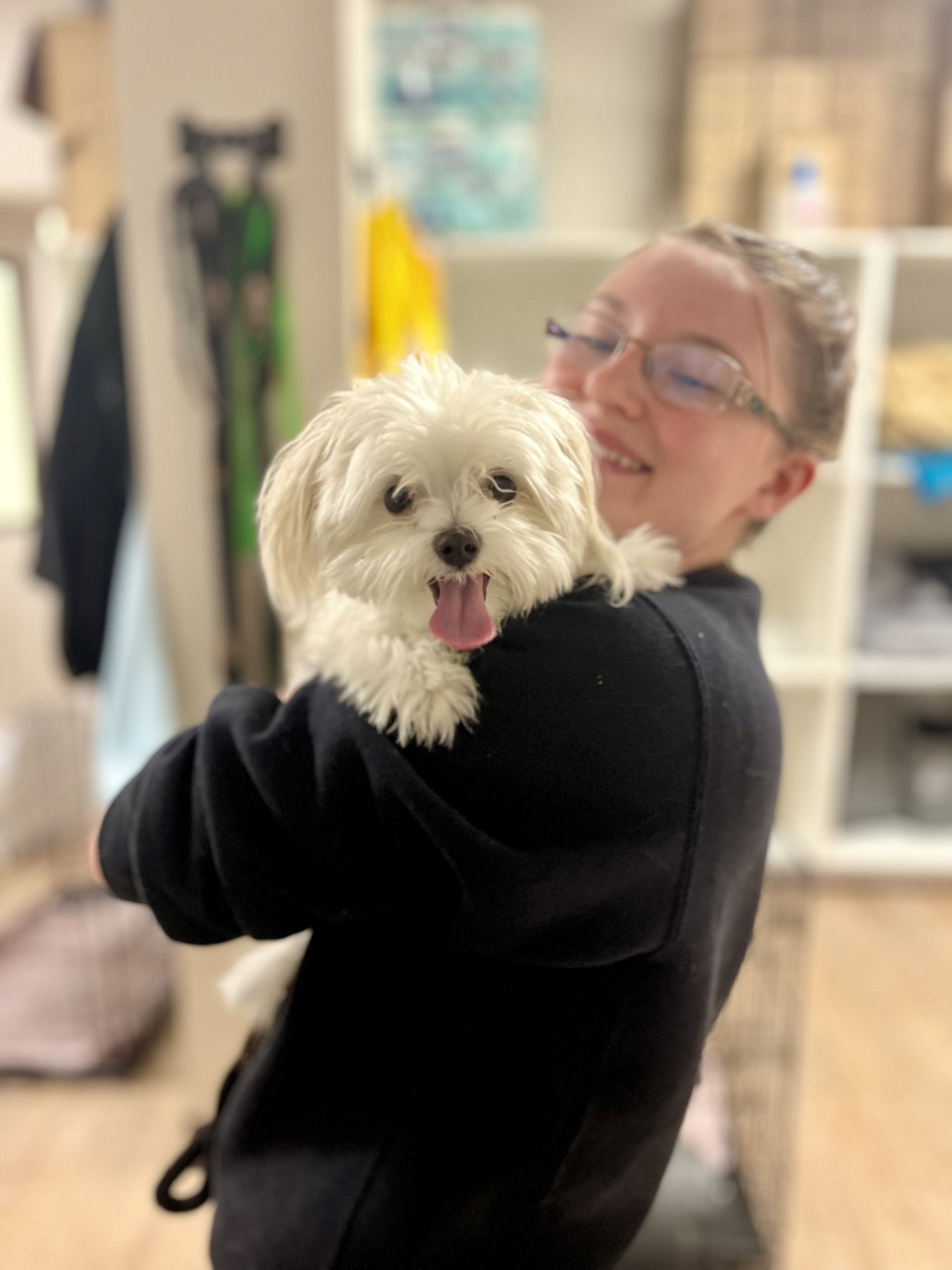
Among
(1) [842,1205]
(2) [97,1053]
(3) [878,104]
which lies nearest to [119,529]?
(2) [97,1053]

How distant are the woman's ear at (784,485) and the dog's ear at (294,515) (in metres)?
0.29

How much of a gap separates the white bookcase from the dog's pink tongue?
1433mm

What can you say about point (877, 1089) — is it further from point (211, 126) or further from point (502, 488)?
point (211, 126)

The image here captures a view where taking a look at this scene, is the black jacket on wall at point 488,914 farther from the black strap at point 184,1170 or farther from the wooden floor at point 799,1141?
the wooden floor at point 799,1141

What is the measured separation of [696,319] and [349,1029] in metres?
0.45

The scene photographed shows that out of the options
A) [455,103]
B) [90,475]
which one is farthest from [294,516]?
[455,103]

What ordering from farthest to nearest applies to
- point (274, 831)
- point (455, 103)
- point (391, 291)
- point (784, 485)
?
point (455, 103), point (391, 291), point (784, 485), point (274, 831)

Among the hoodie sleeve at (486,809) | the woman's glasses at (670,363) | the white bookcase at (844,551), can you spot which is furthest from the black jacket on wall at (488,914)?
the white bookcase at (844,551)

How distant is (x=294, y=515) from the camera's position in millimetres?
398

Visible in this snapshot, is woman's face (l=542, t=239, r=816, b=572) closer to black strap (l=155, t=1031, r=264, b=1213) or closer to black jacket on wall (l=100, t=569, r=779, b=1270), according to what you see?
black jacket on wall (l=100, t=569, r=779, b=1270)

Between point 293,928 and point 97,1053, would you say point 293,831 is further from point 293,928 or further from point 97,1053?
point 97,1053

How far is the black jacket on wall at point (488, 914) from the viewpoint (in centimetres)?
44

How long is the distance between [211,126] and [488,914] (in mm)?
1128

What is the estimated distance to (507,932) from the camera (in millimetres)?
461
